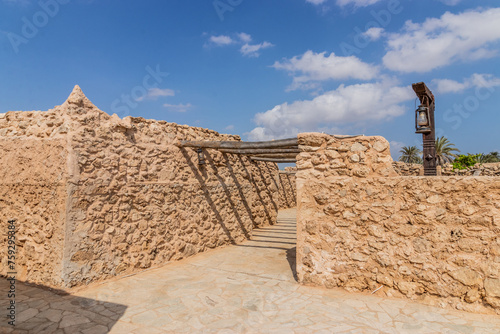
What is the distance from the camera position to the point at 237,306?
4.13 meters

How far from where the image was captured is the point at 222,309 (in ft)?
13.3

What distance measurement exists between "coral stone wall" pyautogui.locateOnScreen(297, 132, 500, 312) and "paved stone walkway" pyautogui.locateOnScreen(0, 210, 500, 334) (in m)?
0.26

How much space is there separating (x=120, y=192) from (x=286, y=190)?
1210 centimetres

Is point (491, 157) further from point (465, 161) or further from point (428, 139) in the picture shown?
point (428, 139)

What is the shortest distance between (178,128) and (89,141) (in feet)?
7.03

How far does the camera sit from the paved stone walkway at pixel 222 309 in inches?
138

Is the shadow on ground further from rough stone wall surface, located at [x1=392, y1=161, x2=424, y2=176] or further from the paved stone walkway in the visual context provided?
rough stone wall surface, located at [x1=392, y1=161, x2=424, y2=176]

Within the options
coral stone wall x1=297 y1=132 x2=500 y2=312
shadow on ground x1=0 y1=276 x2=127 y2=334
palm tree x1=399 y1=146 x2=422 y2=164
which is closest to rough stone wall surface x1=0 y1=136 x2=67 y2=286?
shadow on ground x1=0 y1=276 x2=127 y2=334

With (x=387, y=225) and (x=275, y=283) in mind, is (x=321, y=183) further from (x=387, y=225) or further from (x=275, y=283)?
(x=275, y=283)

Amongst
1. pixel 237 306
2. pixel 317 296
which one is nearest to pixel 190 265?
pixel 237 306

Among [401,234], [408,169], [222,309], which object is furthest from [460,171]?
[222,309]

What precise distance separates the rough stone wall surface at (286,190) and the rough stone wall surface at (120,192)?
334 inches

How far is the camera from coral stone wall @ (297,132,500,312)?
3883 mm

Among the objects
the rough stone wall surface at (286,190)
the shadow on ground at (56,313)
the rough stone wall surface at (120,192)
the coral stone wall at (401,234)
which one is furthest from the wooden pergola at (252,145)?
the rough stone wall surface at (286,190)
